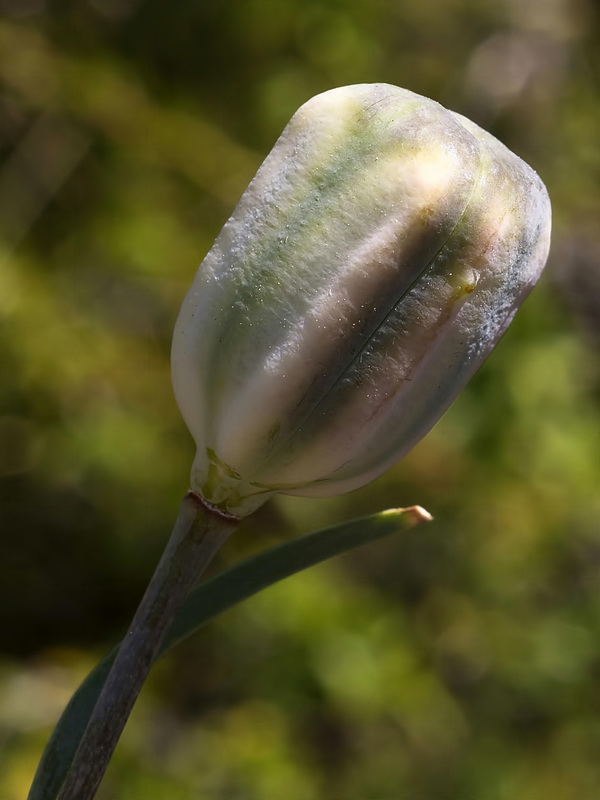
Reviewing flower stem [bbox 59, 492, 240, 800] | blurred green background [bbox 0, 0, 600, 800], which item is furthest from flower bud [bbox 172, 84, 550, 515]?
blurred green background [bbox 0, 0, 600, 800]

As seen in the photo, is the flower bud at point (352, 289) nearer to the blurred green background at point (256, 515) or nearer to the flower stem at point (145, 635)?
the flower stem at point (145, 635)

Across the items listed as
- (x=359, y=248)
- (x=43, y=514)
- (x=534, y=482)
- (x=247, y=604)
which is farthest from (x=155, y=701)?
(x=359, y=248)

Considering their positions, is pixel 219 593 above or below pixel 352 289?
below

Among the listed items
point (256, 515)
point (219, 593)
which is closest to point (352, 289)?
point (219, 593)

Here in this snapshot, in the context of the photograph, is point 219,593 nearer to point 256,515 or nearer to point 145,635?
point 145,635

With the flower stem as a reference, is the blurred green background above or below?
below

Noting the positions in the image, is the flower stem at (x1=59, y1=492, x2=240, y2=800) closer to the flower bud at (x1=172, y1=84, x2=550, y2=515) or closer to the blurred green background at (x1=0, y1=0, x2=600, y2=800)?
the flower bud at (x1=172, y1=84, x2=550, y2=515)

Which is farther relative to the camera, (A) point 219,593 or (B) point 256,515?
(B) point 256,515

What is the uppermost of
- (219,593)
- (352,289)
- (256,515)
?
(352,289)
